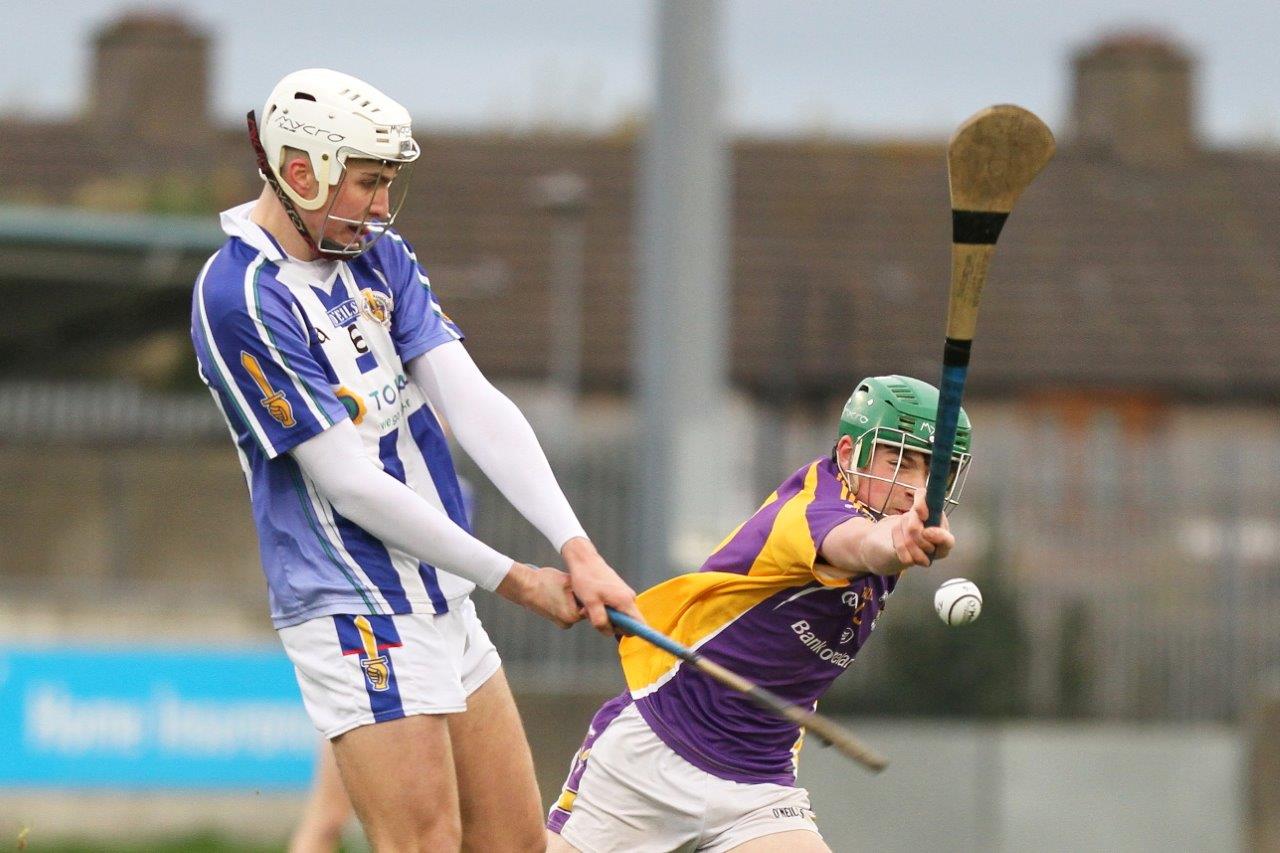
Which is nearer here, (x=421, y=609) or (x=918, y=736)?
(x=421, y=609)

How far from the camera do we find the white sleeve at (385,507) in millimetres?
4805

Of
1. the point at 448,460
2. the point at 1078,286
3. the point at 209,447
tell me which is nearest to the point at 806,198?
the point at 1078,286

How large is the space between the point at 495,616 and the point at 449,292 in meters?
16.6

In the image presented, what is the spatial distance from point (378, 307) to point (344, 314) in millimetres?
112

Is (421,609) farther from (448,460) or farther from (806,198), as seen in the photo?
(806,198)

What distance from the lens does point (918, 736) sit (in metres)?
11.9

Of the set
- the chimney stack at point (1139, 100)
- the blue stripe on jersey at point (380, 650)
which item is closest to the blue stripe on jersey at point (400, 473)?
the blue stripe on jersey at point (380, 650)

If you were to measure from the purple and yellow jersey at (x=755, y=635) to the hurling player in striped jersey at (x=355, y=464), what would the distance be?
2.73ft

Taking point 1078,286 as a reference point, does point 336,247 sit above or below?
above

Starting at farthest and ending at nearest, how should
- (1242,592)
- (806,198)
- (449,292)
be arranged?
(806,198) < (449,292) < (1242,592)

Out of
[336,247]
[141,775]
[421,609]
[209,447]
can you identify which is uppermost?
[336,247]

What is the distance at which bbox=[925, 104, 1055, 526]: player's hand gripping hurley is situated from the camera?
456cm

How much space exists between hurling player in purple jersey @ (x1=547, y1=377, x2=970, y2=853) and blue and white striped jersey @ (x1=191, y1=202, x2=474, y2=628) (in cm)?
93

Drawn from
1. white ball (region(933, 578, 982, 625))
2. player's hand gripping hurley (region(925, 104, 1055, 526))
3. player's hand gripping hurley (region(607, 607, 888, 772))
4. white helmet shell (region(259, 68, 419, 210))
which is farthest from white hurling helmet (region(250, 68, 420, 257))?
white ball (region(933, 578, 982, 625))
